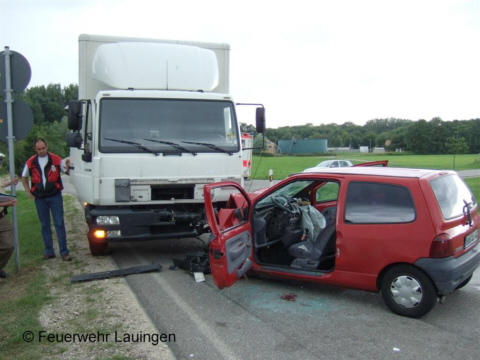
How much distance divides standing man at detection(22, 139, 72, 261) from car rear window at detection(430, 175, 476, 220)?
5290 millimetres

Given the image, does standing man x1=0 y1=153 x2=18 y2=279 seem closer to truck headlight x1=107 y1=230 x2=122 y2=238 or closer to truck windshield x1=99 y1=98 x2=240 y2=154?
truck headlight x1=107 y1=230 x2=122 y2=238

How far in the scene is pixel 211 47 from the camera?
845cm

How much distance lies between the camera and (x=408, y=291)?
189 inches

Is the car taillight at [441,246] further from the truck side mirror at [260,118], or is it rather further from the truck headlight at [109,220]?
the truck headlight at [109,220]

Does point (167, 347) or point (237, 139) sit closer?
point (167, 347)

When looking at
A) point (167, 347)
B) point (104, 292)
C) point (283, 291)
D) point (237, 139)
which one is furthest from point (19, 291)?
point (237, 139)

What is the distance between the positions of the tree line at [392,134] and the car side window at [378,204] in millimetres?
52638

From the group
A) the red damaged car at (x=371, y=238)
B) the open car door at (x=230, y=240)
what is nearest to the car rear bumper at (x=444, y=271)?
the red damaged car at (x=371, y=238)

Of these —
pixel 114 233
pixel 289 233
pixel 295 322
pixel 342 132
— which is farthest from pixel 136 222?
pixel 342 132

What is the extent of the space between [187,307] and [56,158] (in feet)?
11.5

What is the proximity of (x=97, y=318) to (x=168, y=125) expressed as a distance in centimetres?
319

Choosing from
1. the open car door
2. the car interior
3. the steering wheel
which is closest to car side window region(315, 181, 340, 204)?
the car interior

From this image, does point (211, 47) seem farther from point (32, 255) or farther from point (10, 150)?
point (32, 255)

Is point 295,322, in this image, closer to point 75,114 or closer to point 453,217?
point 453,217
